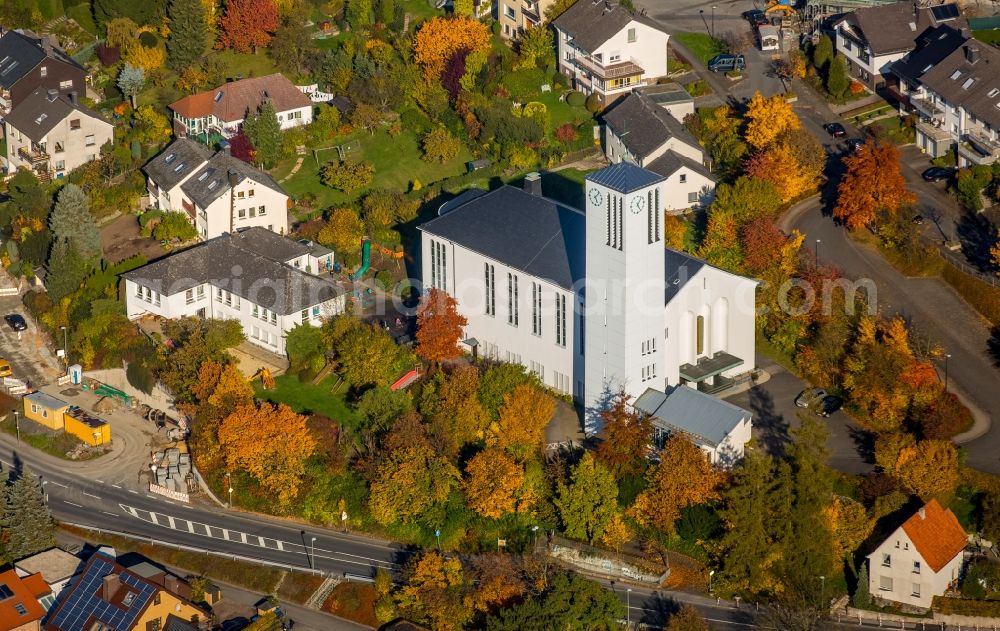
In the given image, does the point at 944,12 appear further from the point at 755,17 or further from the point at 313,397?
the point at 313,397

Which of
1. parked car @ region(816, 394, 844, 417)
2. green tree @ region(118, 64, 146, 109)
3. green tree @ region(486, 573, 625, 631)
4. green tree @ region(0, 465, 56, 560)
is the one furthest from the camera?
green tree @ region(118, 64, 146, 109)

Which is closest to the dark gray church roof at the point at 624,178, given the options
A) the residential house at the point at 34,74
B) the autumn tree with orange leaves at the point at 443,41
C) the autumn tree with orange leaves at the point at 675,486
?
the autumn tree with orange leaves at the point at 675,486

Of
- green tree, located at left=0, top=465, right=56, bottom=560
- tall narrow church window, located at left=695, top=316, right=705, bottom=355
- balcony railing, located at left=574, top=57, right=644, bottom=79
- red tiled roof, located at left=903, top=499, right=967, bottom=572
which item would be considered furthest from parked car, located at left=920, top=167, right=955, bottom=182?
green tree, located at left=0, top=465, right=56, bottom=560

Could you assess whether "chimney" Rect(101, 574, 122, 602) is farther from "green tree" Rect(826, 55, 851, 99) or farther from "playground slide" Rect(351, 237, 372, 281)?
"green tree" Rect(826, 55, 851, 99)

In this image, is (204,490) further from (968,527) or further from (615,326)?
(968,527)

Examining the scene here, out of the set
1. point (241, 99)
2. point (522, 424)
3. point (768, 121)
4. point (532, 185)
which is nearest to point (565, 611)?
point (522, 424)

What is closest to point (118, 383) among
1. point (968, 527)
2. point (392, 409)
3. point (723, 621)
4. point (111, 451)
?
point (111, 451)
